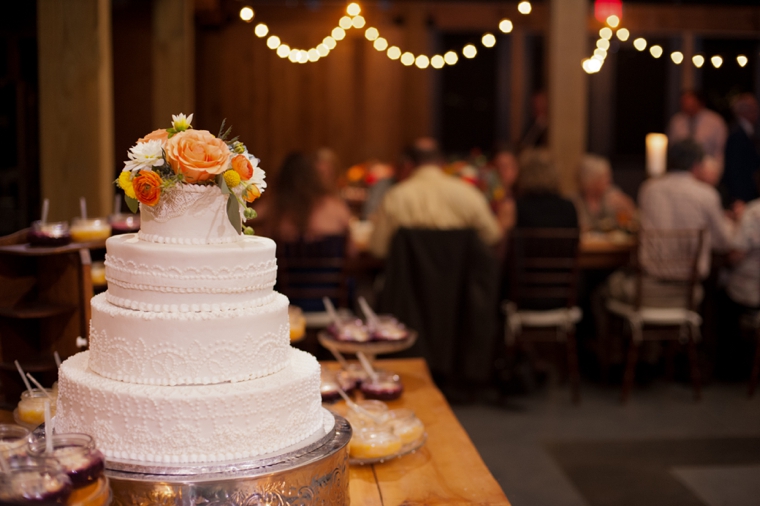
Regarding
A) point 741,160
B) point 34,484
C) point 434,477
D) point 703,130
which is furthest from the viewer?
point 703,130

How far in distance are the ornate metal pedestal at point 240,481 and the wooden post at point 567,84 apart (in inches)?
192

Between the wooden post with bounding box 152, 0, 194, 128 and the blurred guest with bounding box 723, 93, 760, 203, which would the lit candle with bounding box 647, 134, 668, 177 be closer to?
the blurred guest with bounding box 723, 93, 760, 203

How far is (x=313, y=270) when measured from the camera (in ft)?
15.8

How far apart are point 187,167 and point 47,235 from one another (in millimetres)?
1043

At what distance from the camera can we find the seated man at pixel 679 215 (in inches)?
200

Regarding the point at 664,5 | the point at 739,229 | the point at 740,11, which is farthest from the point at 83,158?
the point at 740,11

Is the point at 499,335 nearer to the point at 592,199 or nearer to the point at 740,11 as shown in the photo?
the point at 592,199

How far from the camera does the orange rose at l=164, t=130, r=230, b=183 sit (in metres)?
1.84

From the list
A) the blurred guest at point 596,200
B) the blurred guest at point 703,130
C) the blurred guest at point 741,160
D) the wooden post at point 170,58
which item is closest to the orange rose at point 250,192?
the blurred guest at point 596,200

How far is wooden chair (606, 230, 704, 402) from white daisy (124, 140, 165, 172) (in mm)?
3739

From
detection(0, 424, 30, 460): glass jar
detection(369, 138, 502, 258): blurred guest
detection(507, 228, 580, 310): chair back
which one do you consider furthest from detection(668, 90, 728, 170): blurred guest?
detection(0, 424, 30, 460): glass jar

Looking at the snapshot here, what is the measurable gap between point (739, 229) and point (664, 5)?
638 cm

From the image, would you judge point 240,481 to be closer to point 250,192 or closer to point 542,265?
point 250,192

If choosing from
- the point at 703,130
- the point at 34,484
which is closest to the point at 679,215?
the point at 34,484
